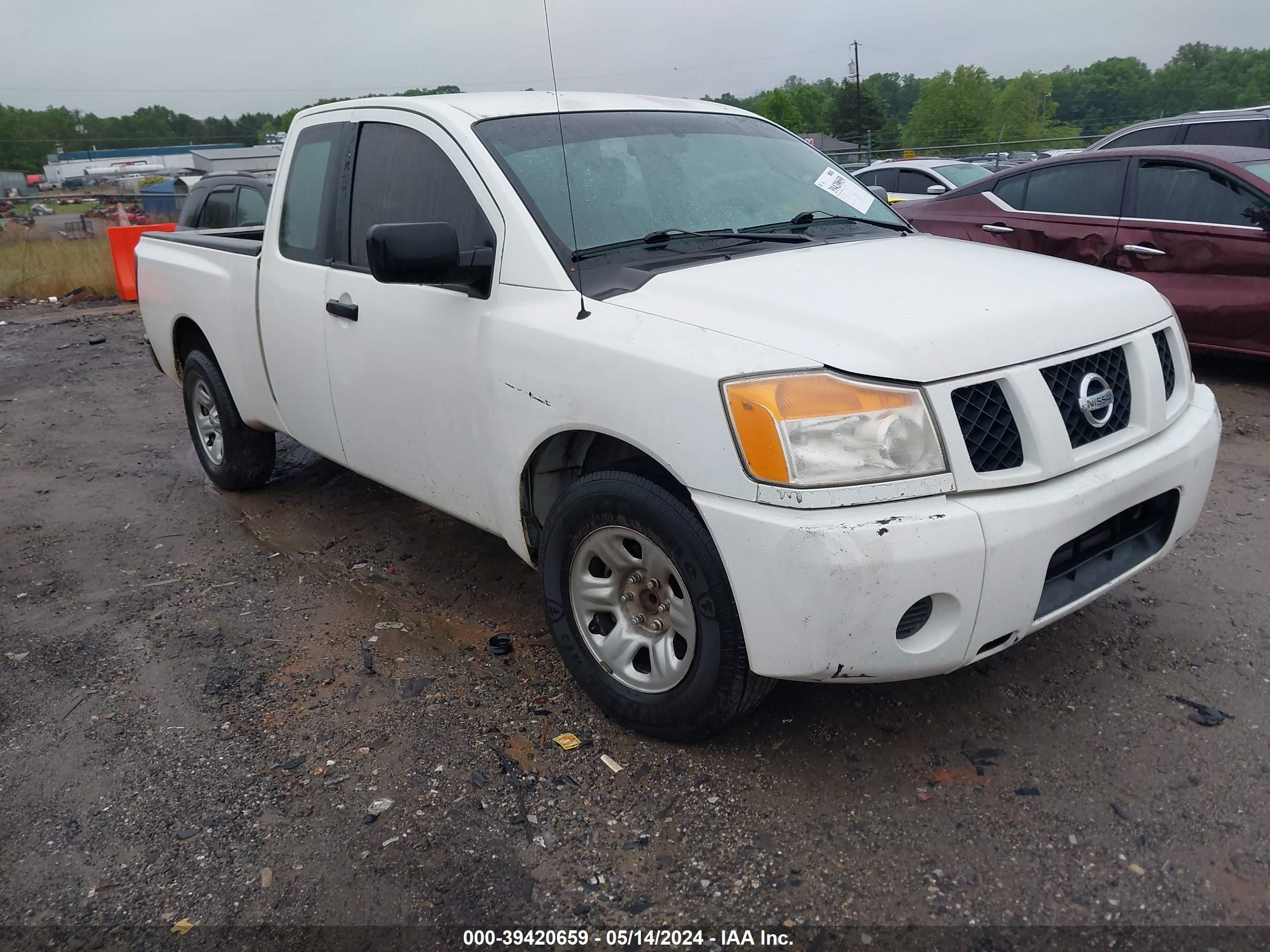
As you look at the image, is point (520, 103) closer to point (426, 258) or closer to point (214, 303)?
point (426, 258)

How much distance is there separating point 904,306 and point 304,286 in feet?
8.36

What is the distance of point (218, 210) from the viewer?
34.9ft

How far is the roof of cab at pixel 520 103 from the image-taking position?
349 cm

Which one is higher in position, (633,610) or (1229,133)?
(1229,133)

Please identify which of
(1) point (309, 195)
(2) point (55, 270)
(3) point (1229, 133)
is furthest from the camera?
(2) point (55, 270)

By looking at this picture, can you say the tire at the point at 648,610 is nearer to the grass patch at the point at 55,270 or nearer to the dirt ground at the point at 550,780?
the dirt ground at the point at 550,780

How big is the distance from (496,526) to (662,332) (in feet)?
3.42

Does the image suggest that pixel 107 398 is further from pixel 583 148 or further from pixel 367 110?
pixel 583 148

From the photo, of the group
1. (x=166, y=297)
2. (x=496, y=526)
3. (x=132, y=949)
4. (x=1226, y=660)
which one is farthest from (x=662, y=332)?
(x=166, y=297)

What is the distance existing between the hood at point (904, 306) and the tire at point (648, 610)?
0.51 meters

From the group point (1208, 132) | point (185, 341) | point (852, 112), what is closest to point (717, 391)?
point (185, 341)

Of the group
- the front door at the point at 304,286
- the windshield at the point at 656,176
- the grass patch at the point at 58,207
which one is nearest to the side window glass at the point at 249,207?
the front door at the point at 304,286

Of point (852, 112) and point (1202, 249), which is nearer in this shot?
point (1202, 249)

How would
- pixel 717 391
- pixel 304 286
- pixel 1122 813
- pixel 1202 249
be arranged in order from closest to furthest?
pixel 717 391 → pixel 1122 813 → pixel 304 286 → pixel 1202 249
